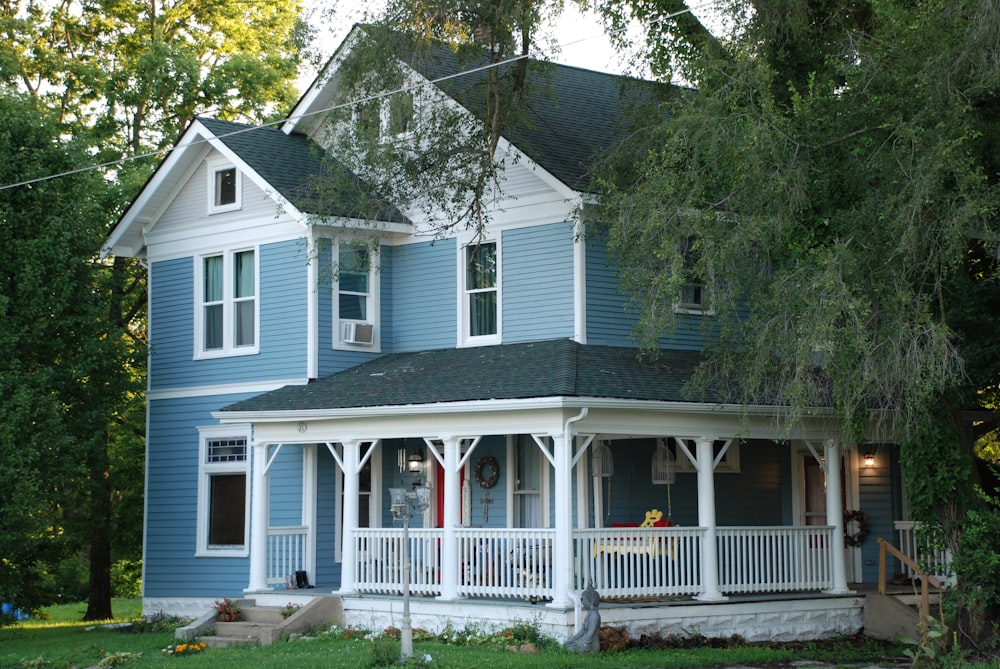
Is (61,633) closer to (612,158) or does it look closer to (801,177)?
(612,158)

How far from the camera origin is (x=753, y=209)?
1628 centimetres

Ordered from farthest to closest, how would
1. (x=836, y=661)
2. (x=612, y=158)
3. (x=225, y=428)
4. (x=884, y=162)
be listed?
(x=225, y=428), (x=612, y=158), (x=836, y=661), (x=884, y=162)

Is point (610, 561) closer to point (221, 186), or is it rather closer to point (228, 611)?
point (228, 611)

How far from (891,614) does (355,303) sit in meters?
9.60

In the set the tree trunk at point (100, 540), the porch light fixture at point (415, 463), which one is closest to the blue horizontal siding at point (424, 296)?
the porch light fixture at point (415, 463)

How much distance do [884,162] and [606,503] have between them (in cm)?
742

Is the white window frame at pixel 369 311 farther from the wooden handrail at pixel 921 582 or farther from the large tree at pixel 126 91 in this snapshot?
the wooden handrail at pixel 921 582

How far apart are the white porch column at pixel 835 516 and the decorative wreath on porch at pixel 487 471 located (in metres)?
4.91

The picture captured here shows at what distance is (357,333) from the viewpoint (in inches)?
→ 886

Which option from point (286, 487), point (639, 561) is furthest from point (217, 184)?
point (639, 561)

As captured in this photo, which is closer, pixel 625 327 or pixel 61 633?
pixel 625 327

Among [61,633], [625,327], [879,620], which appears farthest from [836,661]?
[61,633]

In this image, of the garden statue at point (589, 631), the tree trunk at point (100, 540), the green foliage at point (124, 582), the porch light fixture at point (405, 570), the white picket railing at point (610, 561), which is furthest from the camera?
the green foliage at point (124, 582)

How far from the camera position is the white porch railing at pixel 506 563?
18.0 m
